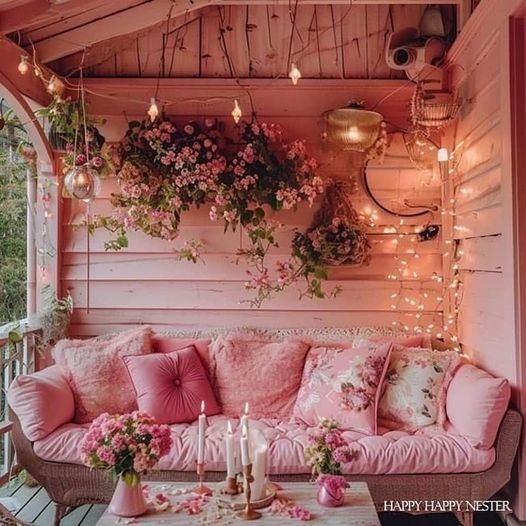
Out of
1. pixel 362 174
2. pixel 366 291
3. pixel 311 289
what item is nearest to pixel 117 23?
pixel 362 174

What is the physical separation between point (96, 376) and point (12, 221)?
1254 mm

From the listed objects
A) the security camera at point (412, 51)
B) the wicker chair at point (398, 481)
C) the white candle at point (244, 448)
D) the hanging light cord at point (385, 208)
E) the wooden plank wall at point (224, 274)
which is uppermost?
the security camera at point (412, 51)

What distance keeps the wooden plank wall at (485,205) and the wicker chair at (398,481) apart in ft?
1.00

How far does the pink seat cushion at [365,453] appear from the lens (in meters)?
2.43

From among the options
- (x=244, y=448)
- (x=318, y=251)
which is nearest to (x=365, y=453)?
(x=244, y=448)

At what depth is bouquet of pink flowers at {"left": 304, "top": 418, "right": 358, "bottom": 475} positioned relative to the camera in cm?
197

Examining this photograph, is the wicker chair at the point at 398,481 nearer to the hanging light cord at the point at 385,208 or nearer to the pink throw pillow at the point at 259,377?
the pink throw pillow at the point at 259,377

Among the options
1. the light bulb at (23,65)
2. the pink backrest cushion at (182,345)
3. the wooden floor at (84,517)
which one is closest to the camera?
the wooden floor at (84,517)

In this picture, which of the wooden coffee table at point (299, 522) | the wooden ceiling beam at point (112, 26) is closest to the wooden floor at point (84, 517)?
the wooden coffee table at point (299, 522)

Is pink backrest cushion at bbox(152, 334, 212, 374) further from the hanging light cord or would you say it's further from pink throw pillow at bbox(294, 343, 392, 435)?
the hanging light cord

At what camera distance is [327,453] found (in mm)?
1983

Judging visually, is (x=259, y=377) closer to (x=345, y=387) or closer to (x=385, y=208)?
(x=345, y=387)

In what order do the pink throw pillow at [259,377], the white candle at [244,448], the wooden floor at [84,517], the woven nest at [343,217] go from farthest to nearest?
1. the woven nest at [343,217]
2. the pink throw pillow at [259,377]
3. the wooden floor at [84,517]
4. the white candle at [244,448]

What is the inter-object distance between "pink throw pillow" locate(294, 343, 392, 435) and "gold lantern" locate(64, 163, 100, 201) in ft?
4.83
